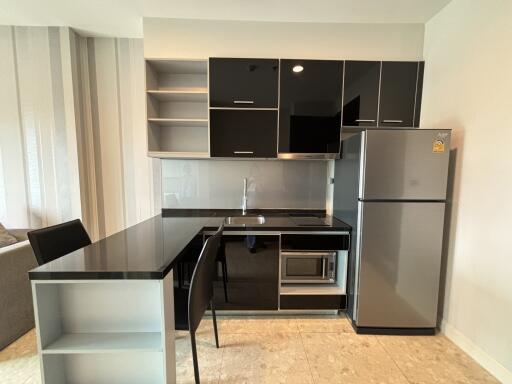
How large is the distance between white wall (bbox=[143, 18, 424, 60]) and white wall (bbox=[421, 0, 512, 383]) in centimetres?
31

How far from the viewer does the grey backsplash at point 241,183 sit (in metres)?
2.52

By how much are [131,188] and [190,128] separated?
904 mm

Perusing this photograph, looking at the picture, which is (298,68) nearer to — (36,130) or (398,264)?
(398,264)

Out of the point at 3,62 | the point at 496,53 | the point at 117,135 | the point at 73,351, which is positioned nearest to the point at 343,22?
the point at 496,53

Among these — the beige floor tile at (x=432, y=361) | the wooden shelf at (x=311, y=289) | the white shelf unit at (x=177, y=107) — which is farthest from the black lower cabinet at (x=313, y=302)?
the white shelf unit at (x=177, y=107)

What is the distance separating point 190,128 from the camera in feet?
8.08

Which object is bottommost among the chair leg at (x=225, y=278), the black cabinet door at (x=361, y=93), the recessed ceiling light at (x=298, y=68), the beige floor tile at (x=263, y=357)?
the beige floor tile at (x=263, y=357)

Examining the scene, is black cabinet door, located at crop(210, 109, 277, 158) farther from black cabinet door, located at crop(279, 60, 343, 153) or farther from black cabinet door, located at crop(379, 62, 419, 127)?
black cabinet door, located at crop(379, 62, 419, 127)

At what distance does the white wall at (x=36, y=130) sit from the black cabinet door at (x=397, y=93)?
2.90m

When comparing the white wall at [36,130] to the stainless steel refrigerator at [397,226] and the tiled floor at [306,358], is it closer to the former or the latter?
Result: the tiled floor at [306,358]

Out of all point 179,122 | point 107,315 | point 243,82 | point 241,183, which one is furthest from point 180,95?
point 107,315

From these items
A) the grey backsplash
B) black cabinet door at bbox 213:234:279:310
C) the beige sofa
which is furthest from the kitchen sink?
the beige sofa

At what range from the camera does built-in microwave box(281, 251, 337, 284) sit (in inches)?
81.4

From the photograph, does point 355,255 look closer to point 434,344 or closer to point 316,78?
point 434,344
